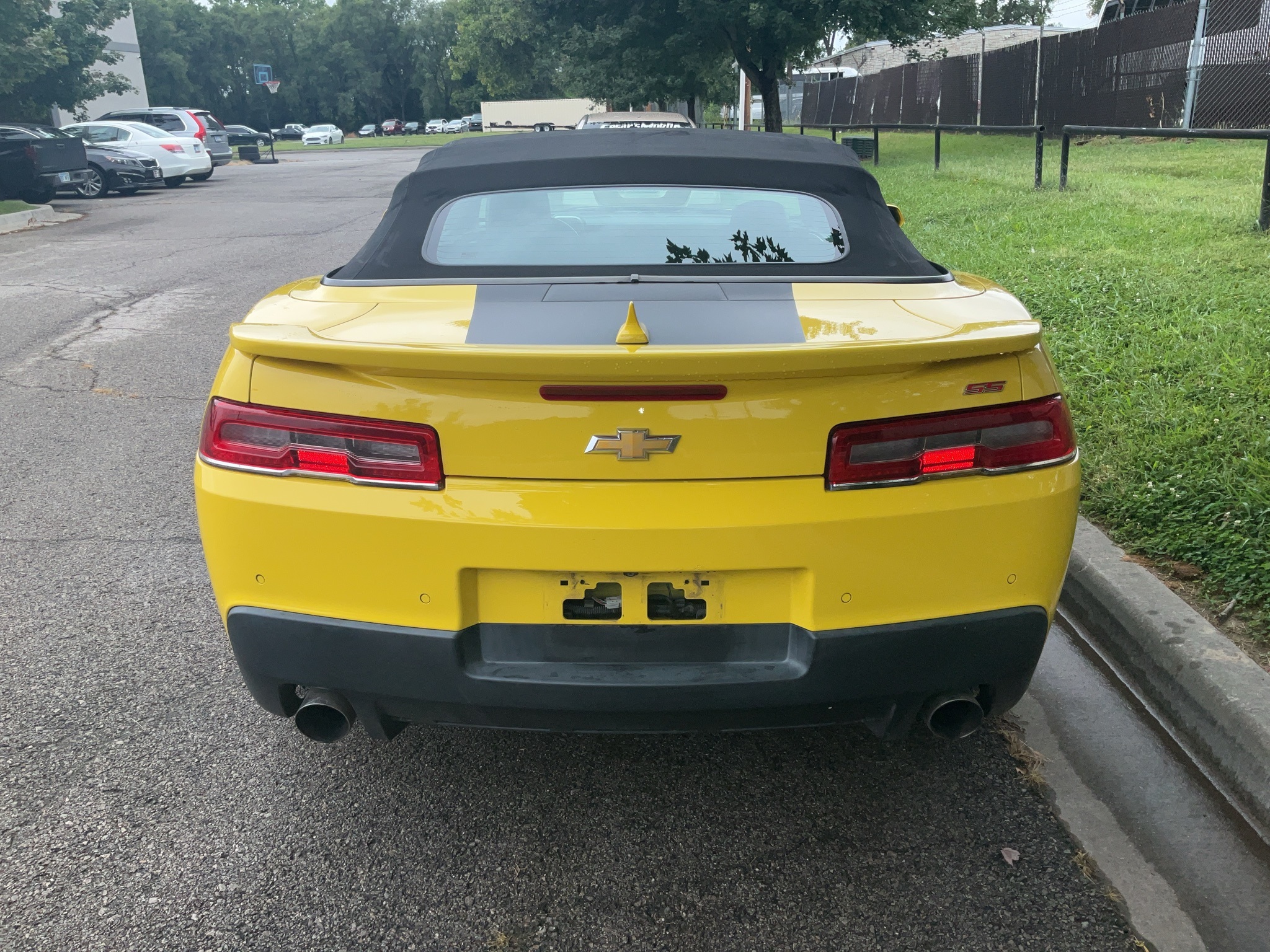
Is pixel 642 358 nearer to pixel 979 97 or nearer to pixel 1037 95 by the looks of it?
pixel 1037 95

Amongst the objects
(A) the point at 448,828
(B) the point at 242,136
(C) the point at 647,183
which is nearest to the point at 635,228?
(C) the point at 647,183

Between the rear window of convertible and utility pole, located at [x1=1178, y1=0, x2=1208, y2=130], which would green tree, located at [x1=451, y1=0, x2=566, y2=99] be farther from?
the rear window of convertible

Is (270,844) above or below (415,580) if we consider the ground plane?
below

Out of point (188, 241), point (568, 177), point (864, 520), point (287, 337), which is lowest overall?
point (188, 241)

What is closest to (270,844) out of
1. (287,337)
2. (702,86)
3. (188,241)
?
(287,337)

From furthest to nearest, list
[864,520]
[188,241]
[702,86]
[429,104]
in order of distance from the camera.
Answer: [429,104], [702,86], [188,241], [864,520]

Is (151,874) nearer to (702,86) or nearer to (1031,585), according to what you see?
(1031,585)

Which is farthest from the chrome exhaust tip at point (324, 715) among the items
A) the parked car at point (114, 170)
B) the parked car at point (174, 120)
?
the parked car at point (174, 120)

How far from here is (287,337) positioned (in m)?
2.21

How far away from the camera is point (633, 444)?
6.86 ft

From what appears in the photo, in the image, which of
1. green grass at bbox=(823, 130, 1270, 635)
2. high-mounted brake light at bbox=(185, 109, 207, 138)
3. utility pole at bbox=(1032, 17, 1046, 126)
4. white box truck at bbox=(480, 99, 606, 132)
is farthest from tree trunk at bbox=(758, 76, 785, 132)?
white box truck at bbox=(480, 99, 606, 132)

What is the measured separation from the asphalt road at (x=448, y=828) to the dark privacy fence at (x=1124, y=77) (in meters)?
18.8

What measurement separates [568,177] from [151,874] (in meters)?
2.15

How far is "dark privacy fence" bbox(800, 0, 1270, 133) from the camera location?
59.3 ft
